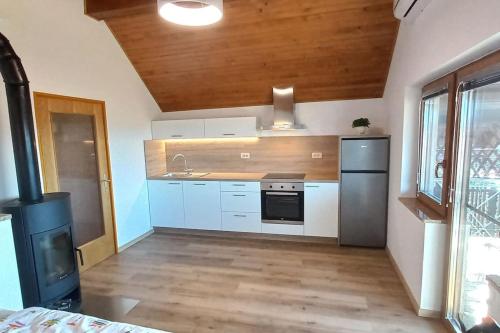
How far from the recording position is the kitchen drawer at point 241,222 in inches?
163

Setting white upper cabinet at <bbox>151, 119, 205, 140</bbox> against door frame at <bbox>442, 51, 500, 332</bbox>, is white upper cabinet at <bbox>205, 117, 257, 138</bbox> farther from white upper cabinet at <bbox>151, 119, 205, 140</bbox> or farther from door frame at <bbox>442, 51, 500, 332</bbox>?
door frame at <bbox>442, 51, 500, 332</bbox>

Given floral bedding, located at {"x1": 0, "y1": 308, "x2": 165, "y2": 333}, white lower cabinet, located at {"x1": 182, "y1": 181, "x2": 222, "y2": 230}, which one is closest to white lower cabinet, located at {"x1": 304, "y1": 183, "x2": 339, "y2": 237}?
white lower cabinet, located at {"x1": 182, "y1": 181, "x2": 222, "y2": 230}

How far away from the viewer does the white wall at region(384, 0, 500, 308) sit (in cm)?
159

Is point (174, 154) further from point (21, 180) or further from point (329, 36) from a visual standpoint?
point (329, 36)

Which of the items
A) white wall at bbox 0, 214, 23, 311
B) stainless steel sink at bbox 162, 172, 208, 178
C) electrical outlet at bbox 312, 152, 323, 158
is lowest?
white wall at bbox 0, 214, 23, 311

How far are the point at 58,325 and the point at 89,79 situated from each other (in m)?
2.84

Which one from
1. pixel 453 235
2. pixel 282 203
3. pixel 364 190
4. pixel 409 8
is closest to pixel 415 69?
pixel 409 8

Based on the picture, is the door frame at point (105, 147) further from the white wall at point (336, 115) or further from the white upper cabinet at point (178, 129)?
the white wall at point (336, 115)

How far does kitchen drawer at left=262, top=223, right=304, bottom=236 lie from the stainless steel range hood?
1.40 m

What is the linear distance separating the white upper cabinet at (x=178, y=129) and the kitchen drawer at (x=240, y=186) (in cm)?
88

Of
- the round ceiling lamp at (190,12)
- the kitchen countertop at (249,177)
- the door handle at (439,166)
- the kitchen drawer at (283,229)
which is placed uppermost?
the round ceiling lamp at (190,12)

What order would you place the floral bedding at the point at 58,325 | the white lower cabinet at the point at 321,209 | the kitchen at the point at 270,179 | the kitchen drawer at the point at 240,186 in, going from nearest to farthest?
1. the floral bedding at the point at 58,325
2. the kitchen at the point at 270,179
3. the white lower cabinet at the point at 321,209
4. the kitchen drawer at the point at 240,186

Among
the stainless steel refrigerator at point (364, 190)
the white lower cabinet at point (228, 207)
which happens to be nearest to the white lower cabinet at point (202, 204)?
the white lower cabinet at point (228, 207)

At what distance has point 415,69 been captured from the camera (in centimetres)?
259
